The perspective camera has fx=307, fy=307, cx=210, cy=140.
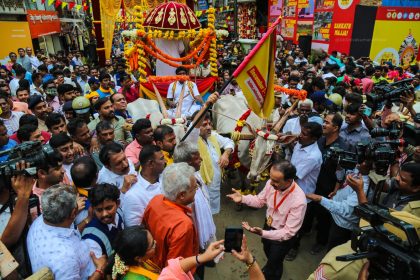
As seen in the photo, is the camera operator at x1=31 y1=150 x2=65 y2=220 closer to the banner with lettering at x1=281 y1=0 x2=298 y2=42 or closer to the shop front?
the banner with lettering at x1=281 y1=0 x2=298 y2=42

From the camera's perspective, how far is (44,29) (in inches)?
738

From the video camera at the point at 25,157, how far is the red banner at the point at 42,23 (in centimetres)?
1741

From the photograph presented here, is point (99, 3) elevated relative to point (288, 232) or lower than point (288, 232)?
elevated

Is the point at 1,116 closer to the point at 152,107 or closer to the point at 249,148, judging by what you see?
the point at 152,107

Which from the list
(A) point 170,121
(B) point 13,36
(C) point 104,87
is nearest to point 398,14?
(C) point 104,87

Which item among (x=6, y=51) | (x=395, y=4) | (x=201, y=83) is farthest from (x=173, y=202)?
(x=6, y=51)

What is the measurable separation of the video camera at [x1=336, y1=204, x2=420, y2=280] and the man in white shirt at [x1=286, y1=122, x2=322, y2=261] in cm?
175

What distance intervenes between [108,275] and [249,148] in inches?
122

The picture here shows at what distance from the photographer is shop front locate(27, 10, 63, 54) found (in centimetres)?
1695

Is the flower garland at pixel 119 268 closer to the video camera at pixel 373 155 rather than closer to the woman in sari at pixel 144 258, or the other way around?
the woman in sari at pixel 144 258

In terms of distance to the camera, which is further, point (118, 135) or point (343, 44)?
point (343, 44)

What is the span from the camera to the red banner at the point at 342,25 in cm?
1228

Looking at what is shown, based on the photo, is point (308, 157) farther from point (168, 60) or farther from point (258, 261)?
point (168, 60)

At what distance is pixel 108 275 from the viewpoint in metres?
2.14
